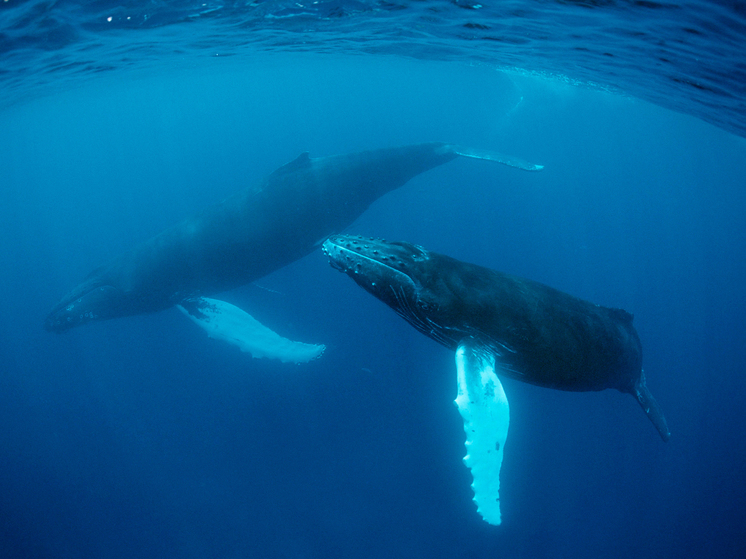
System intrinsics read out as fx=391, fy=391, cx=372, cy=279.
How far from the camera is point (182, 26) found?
47.3 ft

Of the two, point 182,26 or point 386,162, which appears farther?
point 182,26

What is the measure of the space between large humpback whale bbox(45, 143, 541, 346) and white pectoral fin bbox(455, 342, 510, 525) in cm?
697

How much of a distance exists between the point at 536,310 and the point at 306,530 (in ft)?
36.3

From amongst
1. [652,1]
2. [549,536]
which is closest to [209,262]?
[652,1]

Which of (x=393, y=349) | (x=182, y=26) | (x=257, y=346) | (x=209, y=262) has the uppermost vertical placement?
(x=182, y=26)

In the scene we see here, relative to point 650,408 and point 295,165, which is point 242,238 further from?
point 650,408

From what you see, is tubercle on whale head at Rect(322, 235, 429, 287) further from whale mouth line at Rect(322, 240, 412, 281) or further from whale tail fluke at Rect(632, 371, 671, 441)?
whale tail fluke at Rect(632, 371, 671, 441)

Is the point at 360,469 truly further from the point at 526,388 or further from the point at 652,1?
the point at 652,1

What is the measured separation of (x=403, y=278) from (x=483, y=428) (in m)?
2.22

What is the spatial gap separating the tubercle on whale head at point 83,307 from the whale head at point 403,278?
30.8ft

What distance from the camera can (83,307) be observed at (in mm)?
11500

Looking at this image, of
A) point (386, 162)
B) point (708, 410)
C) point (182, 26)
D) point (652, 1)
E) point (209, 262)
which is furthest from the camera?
point (708, 410)

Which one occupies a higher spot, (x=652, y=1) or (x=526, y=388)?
(x=652, y=1)

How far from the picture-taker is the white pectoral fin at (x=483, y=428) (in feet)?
16.5
